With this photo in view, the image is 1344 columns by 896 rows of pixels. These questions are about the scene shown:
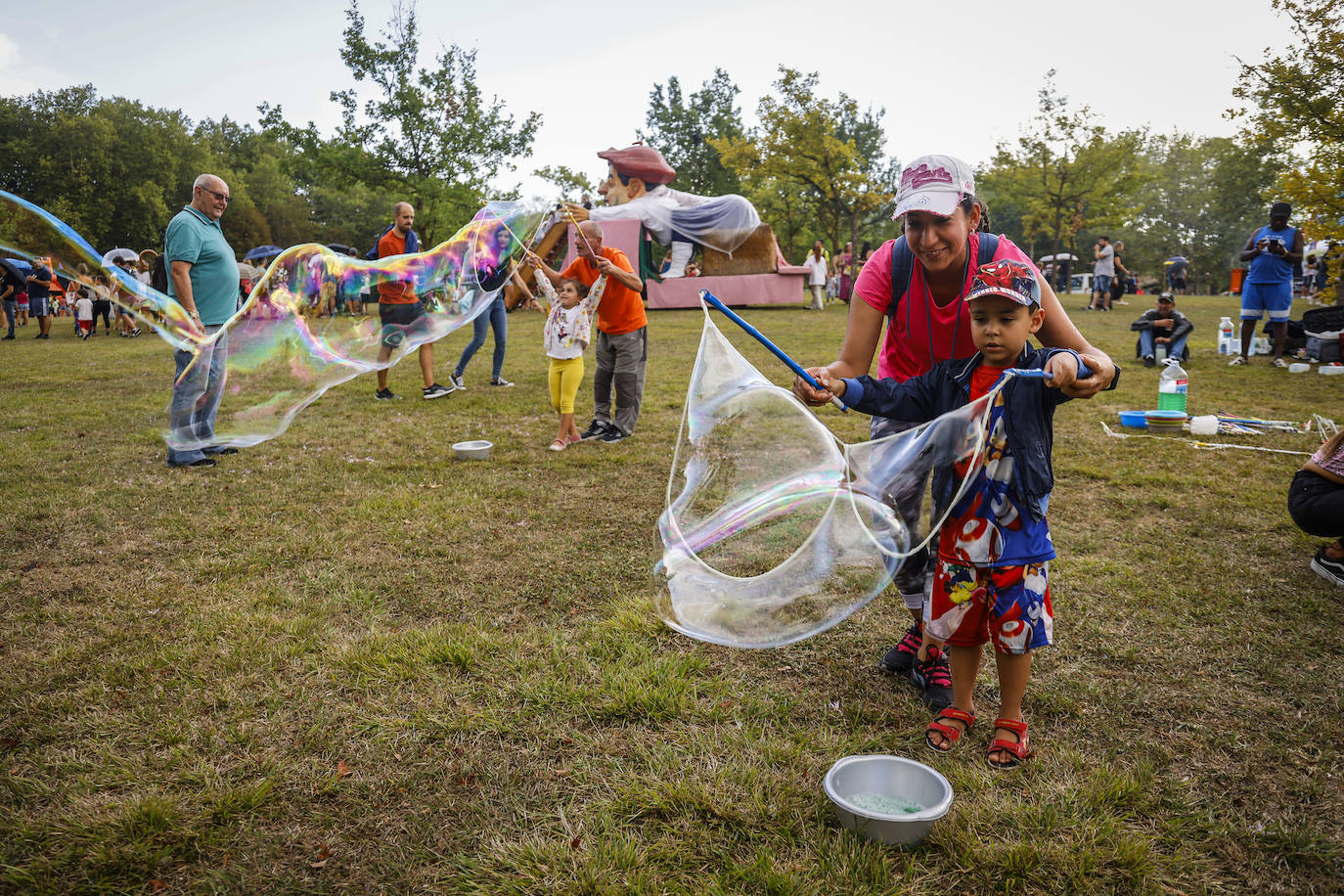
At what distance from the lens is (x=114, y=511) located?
5449mm

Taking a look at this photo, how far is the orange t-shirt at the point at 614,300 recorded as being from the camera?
7.14 m

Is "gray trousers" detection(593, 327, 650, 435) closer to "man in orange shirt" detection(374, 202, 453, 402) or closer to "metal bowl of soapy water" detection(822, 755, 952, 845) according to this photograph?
"man in orange shirt" detection(374, 202, 453, 402)

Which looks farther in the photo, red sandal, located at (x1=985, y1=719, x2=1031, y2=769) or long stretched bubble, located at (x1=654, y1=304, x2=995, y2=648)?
red sandal, located at (x1=985, y1=719, x2=1031, y2=769)

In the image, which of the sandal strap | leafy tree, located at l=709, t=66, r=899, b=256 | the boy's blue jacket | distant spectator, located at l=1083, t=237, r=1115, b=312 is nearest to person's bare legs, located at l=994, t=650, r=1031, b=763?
the sandal strap

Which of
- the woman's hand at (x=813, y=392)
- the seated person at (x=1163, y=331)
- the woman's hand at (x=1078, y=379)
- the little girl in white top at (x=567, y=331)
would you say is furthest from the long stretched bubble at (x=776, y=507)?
the seated person at (x=1163, y=331)

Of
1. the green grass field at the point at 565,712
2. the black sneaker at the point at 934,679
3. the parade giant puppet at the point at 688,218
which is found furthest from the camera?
the parade giant puppet at the point at 688,218

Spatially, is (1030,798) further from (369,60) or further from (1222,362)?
(369,60)

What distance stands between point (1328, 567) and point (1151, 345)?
8.99 meters

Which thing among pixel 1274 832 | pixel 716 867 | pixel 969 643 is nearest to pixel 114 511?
pixel 716 867

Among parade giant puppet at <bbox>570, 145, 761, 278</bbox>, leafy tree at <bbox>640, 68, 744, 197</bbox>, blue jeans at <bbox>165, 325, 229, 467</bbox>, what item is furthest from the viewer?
leafy tree at <bbox>640, 68, 744, 197</bbox>

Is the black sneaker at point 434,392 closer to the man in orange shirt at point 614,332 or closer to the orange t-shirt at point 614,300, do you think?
the man in orange shirt at point 614,332

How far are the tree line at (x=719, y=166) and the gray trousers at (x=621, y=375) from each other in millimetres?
3407

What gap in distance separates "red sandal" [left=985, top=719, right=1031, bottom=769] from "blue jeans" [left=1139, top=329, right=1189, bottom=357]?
36.8 ft

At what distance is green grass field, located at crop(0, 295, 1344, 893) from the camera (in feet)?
7.41
